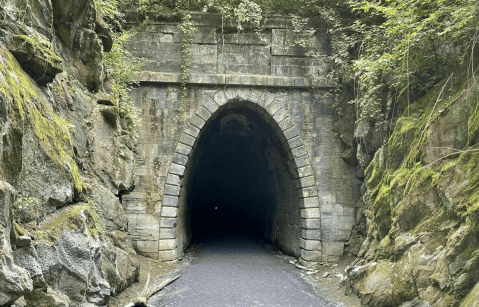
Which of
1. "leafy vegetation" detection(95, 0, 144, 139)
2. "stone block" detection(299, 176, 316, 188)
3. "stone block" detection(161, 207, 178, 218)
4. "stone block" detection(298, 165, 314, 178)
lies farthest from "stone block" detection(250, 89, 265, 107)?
"stone block" detection(161, 207, 178, 218)

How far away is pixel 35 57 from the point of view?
423cm

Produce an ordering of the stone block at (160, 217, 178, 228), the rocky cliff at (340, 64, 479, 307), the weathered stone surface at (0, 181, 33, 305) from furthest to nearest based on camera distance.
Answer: the stone block at (160, 217, 178, 228) → the rocky cliff at (340, 64, 479, 307) → the weathered stone surface at (0, 181, 33, 305)

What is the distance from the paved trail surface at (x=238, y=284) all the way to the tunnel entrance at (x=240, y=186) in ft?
3.94

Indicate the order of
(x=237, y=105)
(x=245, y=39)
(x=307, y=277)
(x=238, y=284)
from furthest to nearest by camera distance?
(x=237, y=105)
(x=245, y=39)
(x=307, y=277)
(x=238, y=284)

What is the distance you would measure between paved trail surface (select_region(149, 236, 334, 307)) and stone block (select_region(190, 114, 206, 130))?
372 cm

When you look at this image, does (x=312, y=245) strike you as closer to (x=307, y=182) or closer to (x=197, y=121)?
(x=307, y=182)

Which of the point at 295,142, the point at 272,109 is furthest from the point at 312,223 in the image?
the point at 272,109

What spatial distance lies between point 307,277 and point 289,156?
329 centimetres

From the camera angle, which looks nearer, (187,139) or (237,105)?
(187,139)

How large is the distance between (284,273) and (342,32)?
6.62 metres

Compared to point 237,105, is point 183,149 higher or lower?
lower

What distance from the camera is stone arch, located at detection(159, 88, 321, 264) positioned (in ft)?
32.4

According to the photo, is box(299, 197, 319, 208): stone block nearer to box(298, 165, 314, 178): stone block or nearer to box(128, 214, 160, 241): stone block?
box(298, 165, 314, 178): stone block

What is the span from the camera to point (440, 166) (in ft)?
18.0
